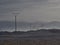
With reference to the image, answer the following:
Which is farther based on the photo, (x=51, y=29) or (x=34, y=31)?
(x=51, y=29)

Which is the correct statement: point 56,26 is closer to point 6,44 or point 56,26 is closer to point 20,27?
point 20,27

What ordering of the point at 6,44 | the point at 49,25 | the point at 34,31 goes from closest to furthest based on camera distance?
the point at 6,44 < the point at 34,31 < the point at 49,25

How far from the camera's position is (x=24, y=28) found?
14656 millimetres

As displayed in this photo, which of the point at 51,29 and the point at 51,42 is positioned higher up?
the point at 51,42

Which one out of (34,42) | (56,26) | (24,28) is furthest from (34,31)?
(34,42)

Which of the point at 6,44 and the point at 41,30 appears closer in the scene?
the point at 6,44

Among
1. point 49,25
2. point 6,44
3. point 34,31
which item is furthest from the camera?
point 49,25

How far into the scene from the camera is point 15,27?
14672 mm

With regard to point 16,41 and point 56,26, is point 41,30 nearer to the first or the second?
point 56,26

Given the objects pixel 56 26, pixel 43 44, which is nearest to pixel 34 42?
pixel 43 44

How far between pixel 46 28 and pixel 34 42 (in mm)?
5864

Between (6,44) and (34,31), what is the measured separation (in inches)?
204

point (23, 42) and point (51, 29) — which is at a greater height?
point (23, 42)

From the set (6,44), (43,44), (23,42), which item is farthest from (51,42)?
(6,44)
